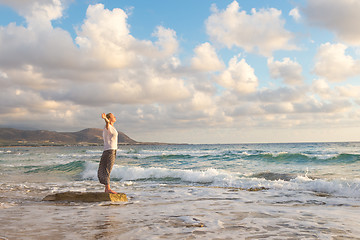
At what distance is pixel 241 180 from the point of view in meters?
13.5

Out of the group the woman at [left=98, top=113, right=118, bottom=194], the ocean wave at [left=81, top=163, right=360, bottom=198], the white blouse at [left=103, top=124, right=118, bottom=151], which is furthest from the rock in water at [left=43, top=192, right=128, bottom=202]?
the ocean wave at [left=81, top=163, right=360, bottom=198]

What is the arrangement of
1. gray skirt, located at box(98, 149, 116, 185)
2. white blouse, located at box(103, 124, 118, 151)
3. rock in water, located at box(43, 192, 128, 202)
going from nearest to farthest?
rock in water, located at box(43, 192, 128, 202), white blouse, located at box(103, 124, 118, 151), gray skirt, located at box(98, 149, 116, 185)

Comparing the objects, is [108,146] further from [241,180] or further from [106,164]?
[241,180]

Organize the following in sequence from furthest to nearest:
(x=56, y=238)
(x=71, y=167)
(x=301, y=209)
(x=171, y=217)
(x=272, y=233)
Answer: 1. (x=71, y=167)
2. (x=301, y=209)
3. (x=171, y=217)
4. (x=272, y=233)
5. (x=56, y=238)

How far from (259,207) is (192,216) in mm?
1997

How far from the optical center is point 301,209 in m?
6.86

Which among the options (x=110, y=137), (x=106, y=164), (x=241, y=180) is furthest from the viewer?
(x=241, y=180)

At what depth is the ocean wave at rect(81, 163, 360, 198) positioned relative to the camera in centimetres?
1075

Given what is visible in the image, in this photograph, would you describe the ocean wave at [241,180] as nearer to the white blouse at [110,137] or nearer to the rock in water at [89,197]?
the rock in water at [89,197]

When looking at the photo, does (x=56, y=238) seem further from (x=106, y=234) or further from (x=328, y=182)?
(x=328, y=182)

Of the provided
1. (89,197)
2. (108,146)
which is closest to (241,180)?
(108,146)

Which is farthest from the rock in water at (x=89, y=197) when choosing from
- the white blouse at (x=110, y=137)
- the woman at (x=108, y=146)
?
the white blouse at (x=110, y=137)

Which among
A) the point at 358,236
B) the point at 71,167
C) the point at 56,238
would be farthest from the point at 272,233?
the point at 71,167

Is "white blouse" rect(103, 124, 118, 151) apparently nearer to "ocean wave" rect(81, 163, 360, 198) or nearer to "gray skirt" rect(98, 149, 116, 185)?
"gray skirt" rect(98, 149, 116, 185)
